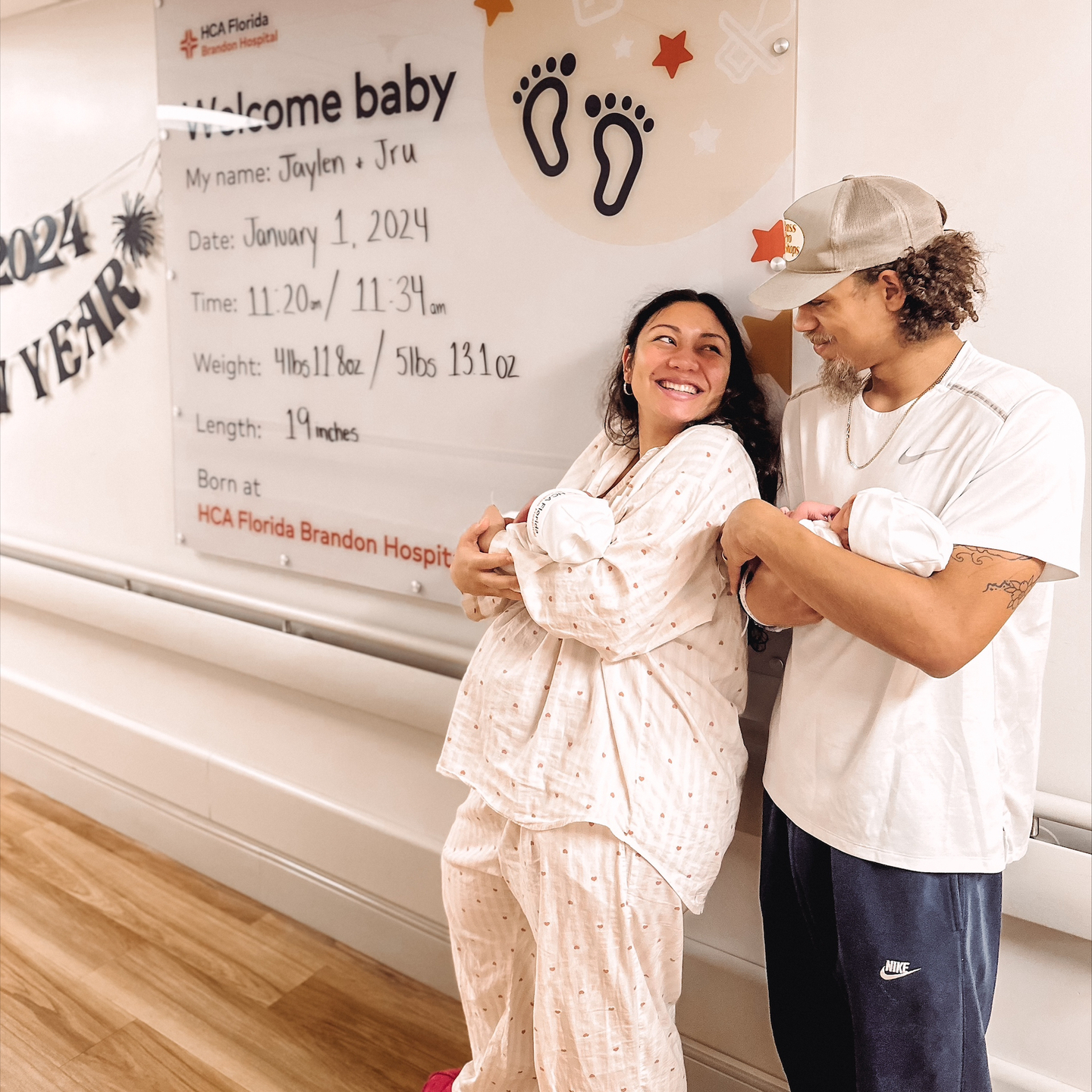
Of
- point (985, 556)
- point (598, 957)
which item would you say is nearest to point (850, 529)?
point (985, 556)

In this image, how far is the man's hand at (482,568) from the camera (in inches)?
61.7

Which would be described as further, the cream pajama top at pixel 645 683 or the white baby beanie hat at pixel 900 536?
the cream pajama top at pixel 645 683

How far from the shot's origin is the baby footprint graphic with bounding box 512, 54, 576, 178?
1.77 m

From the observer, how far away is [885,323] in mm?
1288

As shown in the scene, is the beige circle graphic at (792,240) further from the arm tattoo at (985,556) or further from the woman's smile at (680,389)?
the arm tattoo at (985,556)

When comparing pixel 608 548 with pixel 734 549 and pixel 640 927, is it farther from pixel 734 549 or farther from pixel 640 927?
pixel 640 927

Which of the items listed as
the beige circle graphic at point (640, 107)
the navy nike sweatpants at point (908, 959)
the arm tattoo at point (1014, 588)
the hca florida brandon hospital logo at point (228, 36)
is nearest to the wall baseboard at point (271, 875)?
the navy nike sweatpants at point (908, 959)

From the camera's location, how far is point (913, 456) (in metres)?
1.29

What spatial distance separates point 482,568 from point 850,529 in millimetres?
621

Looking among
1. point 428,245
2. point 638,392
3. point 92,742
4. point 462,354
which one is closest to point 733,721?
point 638,392

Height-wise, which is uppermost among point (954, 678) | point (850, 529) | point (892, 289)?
point (892, 289)

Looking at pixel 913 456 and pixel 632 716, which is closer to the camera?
pixel 913 456

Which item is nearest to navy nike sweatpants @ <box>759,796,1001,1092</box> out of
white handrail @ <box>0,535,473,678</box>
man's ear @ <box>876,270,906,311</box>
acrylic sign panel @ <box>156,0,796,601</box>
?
man's ear @ <box>876,270,906,311</box>

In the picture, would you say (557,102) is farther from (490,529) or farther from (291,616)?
(291,616)
